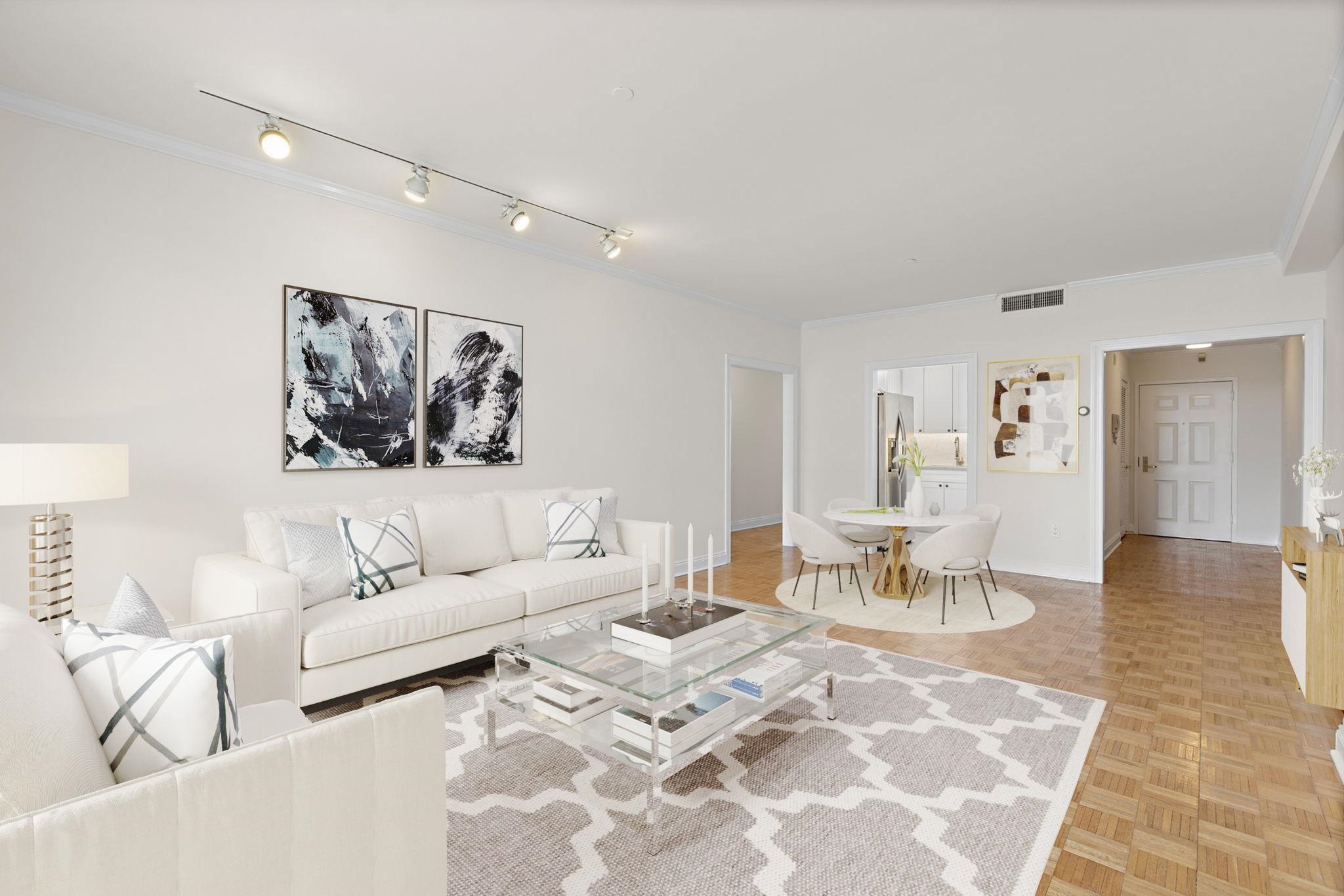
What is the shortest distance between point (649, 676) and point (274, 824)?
1257mm

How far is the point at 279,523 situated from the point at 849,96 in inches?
130

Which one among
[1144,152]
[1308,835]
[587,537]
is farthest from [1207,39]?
[587,537]

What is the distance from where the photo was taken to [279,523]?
9.95 feet

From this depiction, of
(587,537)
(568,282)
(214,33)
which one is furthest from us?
(568,282)

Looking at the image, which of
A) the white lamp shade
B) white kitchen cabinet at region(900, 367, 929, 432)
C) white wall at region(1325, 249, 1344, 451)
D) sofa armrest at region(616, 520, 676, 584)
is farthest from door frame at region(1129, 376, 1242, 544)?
the white lamp shade

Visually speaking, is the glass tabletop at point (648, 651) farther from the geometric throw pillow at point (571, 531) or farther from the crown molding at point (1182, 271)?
the crown molding at point (1182, 271)

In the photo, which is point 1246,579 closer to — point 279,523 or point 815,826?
point 815,826

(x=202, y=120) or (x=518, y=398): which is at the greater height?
A: (x=202, y=120)

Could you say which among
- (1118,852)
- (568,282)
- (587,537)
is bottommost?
(1118,852)

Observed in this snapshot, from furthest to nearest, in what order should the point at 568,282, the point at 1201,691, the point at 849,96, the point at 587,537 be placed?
the point at 568,282 → the point at 587,537 → the point at 1201,691 → the point at 849,96

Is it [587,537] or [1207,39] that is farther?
[587,537]

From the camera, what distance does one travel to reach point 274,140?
2.82 meters

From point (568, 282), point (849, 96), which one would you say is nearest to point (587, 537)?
point (568, 282)

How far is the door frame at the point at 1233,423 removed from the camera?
7.79 m
